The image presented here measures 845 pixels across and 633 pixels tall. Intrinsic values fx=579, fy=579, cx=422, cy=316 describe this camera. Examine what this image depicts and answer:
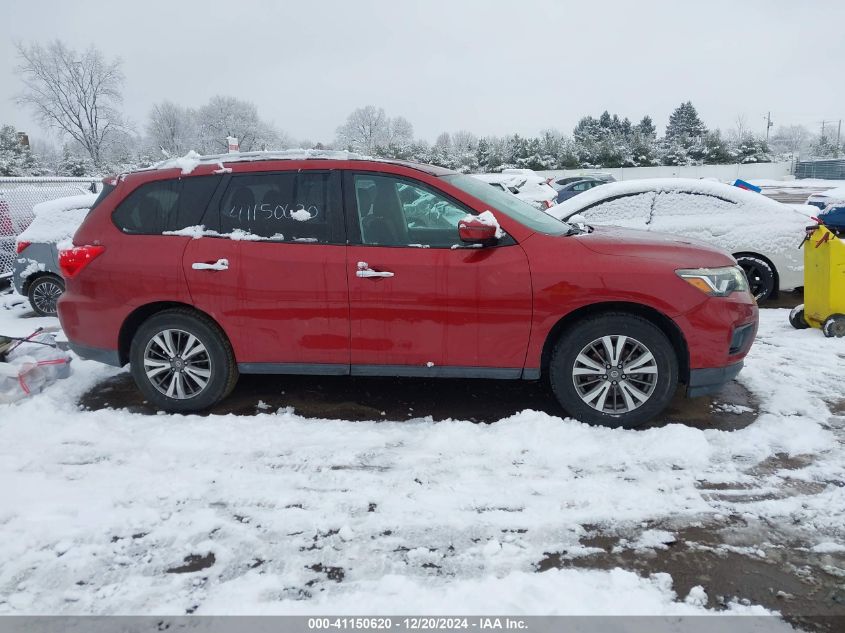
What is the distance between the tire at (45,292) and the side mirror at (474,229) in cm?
700

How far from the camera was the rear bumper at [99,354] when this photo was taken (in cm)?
439

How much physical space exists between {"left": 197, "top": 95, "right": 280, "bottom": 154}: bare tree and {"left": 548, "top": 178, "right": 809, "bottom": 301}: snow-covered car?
66042mm

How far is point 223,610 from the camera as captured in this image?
235cm

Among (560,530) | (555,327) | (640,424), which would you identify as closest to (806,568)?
(560,530)

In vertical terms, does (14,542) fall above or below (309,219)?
below

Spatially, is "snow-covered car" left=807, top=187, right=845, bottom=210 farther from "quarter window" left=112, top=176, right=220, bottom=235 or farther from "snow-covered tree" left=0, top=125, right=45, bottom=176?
"snow-covered tree" left=0, top=125, right=45, bottom=176

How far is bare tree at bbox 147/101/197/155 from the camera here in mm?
71688

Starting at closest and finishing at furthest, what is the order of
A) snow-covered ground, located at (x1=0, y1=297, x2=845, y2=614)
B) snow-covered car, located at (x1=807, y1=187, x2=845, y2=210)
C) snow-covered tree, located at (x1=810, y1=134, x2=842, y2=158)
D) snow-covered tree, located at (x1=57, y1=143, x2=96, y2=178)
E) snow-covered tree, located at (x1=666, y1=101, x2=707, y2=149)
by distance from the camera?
snow-covered ground, located at (x1=0, y1=297, x2=845, y2=614)
snow-covered car, located at (x1=807, y1=187, x2=845, y2=210)
snow-covered tree, located at (x1=57, y1=143, x2=96, y2=178)
snow-covered tree, located at (x1=666, y1=101, x2=707, y2=149)
snow-covered tree, located at (x1=810, y1=134, x2=842, y2=158)

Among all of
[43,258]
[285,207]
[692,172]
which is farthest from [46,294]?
[692,172]

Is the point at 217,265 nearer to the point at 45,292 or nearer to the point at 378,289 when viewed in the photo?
the point at 378,289

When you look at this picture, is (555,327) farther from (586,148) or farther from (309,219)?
(586,148)

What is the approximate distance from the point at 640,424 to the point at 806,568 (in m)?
1.46

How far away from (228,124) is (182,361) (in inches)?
2877

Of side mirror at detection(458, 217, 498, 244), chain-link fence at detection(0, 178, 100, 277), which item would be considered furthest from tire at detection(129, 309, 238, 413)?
chain-link fence at detection(0, 178, 100, 277)
